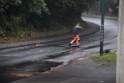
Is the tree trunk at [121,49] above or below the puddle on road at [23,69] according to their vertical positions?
above

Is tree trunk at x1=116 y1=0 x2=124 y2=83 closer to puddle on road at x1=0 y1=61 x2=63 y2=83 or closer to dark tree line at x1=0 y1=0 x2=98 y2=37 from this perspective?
puddle on road at x1=0 y1=61 x2=63 y2=83

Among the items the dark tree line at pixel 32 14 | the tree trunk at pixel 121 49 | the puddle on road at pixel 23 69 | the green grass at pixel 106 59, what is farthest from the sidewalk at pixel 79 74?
the dark tree line at pixel 32 14

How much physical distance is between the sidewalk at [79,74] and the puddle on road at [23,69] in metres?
0.71

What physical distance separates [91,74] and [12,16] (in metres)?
18.5

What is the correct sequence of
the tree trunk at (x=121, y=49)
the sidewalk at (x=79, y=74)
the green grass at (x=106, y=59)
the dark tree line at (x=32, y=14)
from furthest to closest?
1. the dark tree line at (x=32, y=14)
2. the green grass at (x=106, y=59)
3. the sidewalk at (x=79, y=74)
4. the tree trunk at (x=121, y=49)

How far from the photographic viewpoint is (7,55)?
2242 cm

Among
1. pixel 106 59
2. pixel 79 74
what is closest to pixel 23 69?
pixel 79 74

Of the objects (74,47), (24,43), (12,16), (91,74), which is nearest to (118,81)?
(91,74)

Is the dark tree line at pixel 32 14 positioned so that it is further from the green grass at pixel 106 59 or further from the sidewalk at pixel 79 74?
the sidewalk at pixel 79 74

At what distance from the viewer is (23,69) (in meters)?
17.1

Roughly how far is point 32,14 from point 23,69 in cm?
1797

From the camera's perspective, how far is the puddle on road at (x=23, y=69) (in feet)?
49.5

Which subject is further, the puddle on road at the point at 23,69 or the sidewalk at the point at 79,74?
the puddle on road at the point at 23,69

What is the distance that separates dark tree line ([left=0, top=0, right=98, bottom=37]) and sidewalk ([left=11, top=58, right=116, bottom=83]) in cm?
1452
